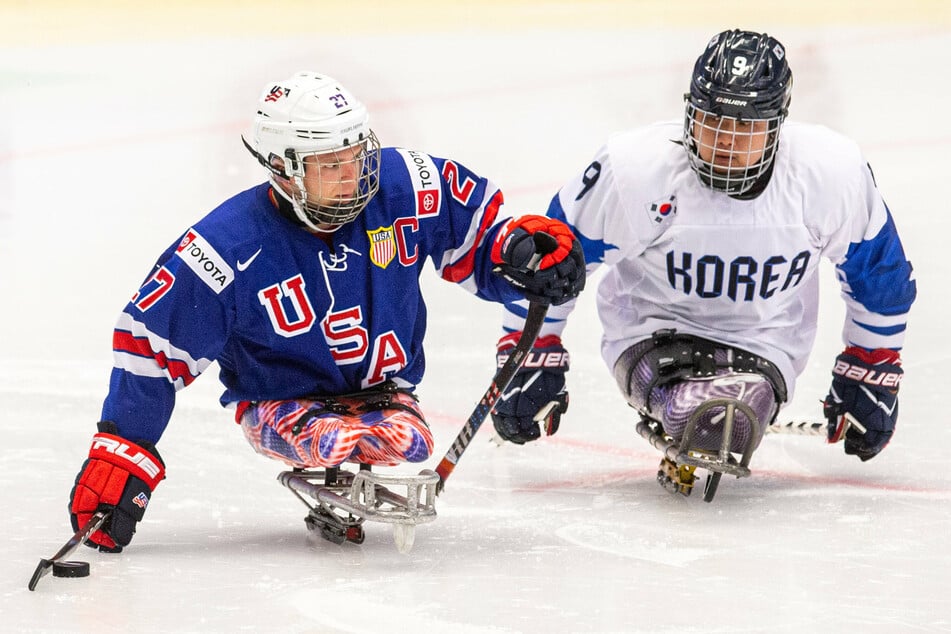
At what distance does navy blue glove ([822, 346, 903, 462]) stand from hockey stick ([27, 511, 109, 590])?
169 centimetres

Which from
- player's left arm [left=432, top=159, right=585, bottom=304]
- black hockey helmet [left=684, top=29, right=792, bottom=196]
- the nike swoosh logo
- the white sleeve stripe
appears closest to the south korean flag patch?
black hockey helmet [left=684, top=29, right=792, bottom=196]

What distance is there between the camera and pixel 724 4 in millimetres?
7207

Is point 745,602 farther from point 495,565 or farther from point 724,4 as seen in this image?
point 724,4

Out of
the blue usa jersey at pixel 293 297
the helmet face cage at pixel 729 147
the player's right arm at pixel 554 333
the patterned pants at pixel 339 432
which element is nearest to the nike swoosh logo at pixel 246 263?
the blue usa jersey at pixel 293 297

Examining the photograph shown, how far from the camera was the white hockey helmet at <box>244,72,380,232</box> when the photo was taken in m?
2.91

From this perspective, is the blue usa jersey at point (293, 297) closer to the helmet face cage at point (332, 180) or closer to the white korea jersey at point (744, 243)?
the helmet face cage at point (332, 180)

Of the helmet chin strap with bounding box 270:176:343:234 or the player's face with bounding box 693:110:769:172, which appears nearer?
the helmet chin strap with bounding box 270:176:343:234

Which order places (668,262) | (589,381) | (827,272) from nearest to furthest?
(668,262), (589,381), (827,272)

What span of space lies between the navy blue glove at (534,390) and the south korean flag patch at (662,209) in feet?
1.33

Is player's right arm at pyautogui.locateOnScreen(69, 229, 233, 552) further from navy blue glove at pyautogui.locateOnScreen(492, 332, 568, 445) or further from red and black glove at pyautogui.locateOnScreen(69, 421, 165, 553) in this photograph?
navy blue glove at pyautogui.locateOnScreen(492, 332, 568, 445)

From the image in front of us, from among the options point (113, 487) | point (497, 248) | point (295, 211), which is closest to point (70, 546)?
point (113, 487)

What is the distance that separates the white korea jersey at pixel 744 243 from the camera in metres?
3.40

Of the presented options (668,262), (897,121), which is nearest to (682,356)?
(668,262)

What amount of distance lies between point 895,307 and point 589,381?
3.24ft
